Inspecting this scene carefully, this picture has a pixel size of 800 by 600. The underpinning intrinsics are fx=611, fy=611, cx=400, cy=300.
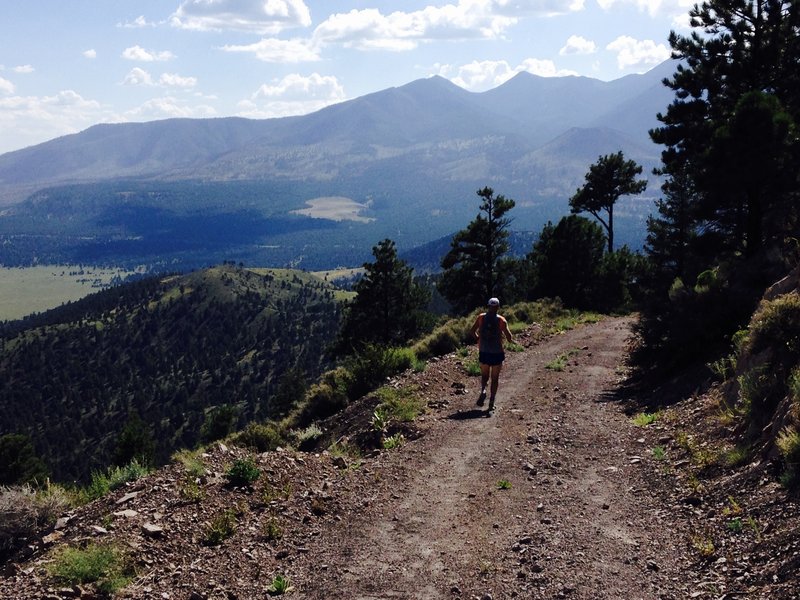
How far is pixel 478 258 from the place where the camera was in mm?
50469

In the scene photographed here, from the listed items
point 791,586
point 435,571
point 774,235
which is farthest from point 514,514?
point 774,235

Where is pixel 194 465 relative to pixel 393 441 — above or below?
above

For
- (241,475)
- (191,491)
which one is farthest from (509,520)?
(191,491)

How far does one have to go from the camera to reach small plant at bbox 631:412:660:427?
12320 millimetres

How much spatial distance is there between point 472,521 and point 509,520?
0.51 m

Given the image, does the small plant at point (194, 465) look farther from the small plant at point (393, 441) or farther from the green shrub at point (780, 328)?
the green shrub at point (780, 328)

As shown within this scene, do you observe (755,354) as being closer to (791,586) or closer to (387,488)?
(791,586)

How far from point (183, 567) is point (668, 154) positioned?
26.3 m

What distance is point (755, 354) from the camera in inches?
426

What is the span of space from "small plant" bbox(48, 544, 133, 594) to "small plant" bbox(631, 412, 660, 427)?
31.4 ft

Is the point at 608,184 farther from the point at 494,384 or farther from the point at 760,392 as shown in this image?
the point at 760,392

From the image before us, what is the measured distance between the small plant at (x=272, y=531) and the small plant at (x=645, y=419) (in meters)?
7.53

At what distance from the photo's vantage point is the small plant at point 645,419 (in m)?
12.3

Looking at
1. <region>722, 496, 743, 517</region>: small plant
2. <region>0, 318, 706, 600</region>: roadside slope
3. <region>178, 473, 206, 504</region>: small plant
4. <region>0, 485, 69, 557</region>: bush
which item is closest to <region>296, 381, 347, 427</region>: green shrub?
<region>0, 318, 706, 600</region>: roadside slope
